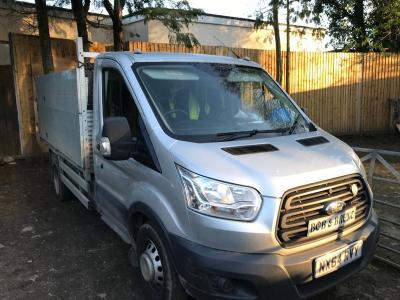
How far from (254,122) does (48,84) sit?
3913 mm

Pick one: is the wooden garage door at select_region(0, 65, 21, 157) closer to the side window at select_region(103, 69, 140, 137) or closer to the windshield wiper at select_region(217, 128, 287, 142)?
the side window at select_region(103, 69, 140, 137)

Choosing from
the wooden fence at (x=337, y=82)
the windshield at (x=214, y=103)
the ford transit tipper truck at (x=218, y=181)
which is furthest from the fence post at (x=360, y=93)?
the windshield at (x=214, y=103)

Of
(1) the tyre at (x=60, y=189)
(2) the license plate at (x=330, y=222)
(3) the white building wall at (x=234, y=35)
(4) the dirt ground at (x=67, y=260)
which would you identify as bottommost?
(4) the dirt ground at (x=67, y=260)

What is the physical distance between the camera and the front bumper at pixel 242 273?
8.65 feet

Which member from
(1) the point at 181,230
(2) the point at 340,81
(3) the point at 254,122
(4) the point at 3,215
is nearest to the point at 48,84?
(4) the point at 3,215

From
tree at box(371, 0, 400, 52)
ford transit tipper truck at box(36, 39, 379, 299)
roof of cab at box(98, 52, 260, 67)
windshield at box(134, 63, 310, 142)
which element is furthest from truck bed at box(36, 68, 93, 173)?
tree at box(371, 0, 400, 52)

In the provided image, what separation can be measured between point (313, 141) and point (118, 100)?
73.5 inches

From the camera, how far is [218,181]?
274cm

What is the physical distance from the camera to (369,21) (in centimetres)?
1479

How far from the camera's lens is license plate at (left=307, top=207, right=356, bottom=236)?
2.85 metres

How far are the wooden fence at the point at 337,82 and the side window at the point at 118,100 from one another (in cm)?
581

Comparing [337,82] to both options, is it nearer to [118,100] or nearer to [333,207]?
[118,100]

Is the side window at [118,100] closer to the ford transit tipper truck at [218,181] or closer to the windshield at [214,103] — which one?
the ford transit tipper truck at [218,181]

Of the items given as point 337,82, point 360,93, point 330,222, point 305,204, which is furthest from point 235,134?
point 360,93
